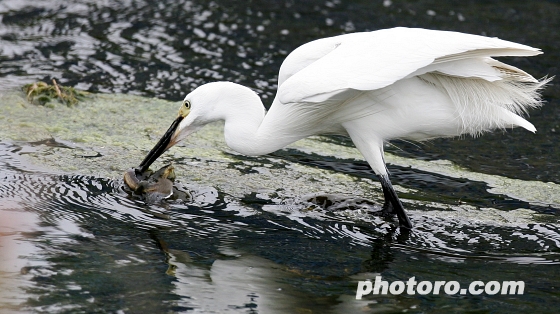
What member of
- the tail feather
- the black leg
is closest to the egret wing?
the tail feather

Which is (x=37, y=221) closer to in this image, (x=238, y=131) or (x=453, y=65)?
(x=238, y=131)

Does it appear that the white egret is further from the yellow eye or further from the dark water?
the dark water

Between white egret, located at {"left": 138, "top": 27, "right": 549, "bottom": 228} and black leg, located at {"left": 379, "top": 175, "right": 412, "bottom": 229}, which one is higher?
white egret, located at {"left": 138, "top": 27, "right": 549, "bottom": 228}

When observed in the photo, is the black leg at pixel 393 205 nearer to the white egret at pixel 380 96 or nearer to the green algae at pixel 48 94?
the white egret at pixel 380 96

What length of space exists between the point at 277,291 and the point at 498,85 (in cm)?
228

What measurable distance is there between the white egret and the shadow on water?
15.7 inches

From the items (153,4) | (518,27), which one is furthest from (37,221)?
(518,27)

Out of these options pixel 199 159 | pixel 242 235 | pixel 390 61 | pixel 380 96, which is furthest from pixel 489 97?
pixel 199 159

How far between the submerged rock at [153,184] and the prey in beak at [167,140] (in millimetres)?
115

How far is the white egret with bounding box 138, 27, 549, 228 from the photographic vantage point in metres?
4.98

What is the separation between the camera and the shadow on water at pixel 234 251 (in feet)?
13.8

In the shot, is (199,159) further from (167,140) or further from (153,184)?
(153,184)

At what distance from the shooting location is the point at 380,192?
635cm

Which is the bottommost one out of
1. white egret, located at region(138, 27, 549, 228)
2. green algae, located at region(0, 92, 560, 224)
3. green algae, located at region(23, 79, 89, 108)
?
green algae, located at region(0, 92, 560, 224)
